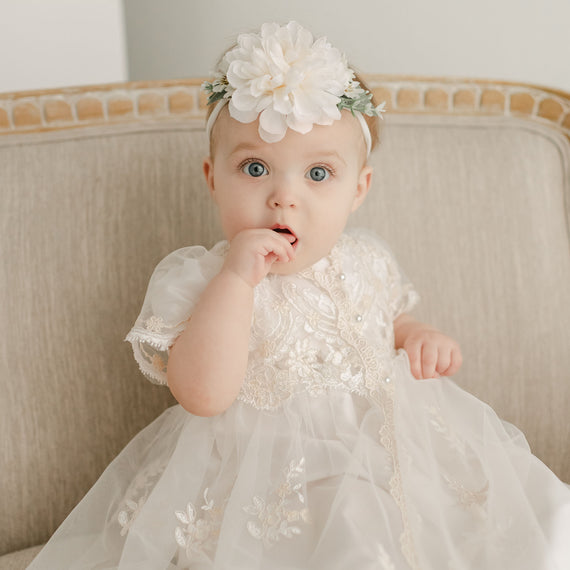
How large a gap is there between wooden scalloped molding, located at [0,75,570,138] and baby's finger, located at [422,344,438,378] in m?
0.52

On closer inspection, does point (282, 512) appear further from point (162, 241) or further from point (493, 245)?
point (493, 245)

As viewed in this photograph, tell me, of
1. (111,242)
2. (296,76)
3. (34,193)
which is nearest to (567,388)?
(296,76)

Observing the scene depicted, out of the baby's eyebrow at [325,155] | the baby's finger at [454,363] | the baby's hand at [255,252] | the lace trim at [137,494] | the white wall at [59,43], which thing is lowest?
the lace trim at [137,494]

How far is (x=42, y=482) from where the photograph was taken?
48.0 inches

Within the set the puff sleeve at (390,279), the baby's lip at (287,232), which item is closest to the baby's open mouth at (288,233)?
the baby's lip at (287,232)

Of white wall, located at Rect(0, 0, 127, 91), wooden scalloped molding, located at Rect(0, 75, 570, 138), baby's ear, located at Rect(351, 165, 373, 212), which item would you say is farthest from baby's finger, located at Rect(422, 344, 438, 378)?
white wall, located at Rect(0, 0, 127, 91)

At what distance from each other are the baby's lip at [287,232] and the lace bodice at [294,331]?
0.30 ft

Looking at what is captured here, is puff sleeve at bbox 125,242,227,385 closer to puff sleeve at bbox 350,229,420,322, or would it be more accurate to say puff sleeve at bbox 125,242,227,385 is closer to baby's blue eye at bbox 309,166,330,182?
baby's blue eye at bbox 309,166,330,182

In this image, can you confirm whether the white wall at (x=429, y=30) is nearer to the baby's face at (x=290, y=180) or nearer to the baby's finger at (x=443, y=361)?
the baby's face at (x=290, y=180)

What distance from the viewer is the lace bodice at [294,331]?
3.33ft

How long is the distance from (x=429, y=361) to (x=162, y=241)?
549 millimetres

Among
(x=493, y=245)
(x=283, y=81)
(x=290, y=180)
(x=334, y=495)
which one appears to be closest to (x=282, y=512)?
(x=334, y=495)

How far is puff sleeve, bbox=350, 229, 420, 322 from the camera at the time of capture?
4.02ft

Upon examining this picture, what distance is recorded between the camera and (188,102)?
1.34 meters
